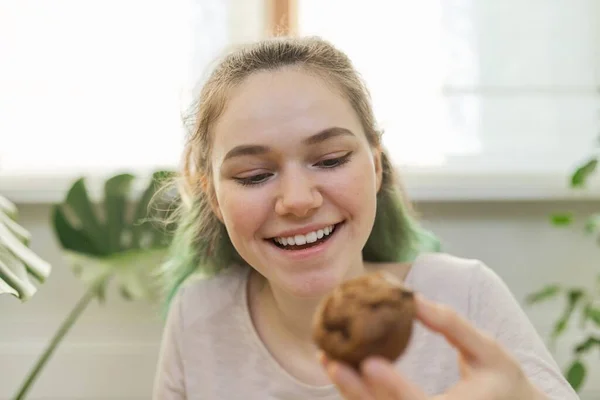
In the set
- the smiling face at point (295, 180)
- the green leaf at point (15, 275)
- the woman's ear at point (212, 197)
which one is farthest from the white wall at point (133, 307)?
the green leaf at point (15, 275)

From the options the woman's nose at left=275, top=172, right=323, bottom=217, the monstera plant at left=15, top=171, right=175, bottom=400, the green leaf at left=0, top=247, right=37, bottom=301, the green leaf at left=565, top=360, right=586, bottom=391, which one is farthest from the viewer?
the monstera plant at left=15, top=171, right=175, bottom=400

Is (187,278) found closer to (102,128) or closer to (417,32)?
(102,128)

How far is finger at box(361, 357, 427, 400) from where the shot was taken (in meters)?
0.59

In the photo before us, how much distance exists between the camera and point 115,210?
1751 mm

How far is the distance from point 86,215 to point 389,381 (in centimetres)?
129

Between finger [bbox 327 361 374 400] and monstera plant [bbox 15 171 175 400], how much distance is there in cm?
105

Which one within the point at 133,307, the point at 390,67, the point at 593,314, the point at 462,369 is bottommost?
the point at 133,307

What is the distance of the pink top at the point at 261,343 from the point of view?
1.12 metres

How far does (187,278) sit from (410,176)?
829mm

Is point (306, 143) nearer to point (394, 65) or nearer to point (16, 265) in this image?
point (16, 265)

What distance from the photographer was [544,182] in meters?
1.92

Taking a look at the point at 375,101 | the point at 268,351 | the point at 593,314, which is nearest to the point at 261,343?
the point at 268,351

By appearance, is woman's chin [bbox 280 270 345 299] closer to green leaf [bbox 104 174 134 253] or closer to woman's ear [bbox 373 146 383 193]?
woman's ear [bbox 373 146 383 193]

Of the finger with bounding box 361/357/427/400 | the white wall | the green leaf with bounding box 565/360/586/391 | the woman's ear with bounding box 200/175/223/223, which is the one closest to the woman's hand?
the finger with bounding box 361/357/427/400
